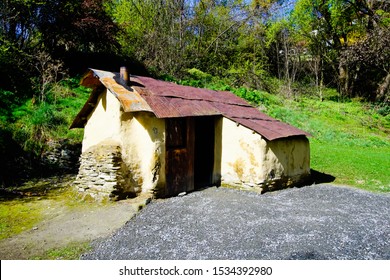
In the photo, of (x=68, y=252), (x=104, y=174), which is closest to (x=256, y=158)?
(x=104, y=174)

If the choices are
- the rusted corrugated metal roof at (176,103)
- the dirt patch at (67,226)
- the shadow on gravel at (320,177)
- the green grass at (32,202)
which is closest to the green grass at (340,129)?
the shadow on gravel at (320,177)

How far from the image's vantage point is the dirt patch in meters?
5.08

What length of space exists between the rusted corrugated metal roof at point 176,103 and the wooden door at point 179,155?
463mm

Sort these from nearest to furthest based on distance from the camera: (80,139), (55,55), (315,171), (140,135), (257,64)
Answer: (140,135) → (315,171) → (80,139) → (55,55) → (257,64)

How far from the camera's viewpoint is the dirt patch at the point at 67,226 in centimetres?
508

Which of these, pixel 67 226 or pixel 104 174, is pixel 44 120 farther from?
pixel 67 226

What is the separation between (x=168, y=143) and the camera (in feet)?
26.3

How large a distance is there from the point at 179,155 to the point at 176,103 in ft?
4.66

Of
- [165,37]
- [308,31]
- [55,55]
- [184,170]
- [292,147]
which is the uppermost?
[308,31]

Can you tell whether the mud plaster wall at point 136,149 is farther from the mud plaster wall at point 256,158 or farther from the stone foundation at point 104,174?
the mud plaster wall at point 256,158

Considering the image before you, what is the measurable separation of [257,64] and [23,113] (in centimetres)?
1803

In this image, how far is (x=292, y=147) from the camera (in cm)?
914
